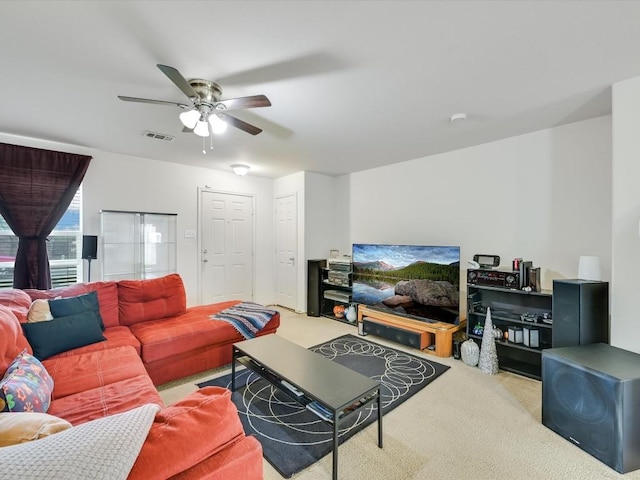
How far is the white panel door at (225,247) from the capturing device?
4.81 meters

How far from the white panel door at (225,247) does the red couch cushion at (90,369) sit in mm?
2604

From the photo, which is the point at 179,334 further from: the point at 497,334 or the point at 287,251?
the point at 497,334

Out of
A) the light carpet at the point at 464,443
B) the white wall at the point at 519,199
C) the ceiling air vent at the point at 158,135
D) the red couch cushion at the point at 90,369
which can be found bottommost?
the light carpet at the point at 464,443

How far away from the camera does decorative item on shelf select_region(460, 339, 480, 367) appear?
303 centimetres

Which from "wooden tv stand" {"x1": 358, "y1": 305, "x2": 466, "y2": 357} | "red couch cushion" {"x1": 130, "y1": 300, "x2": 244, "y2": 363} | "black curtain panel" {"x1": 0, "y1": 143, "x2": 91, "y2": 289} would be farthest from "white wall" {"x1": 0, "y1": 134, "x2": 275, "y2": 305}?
"wooden tv stand" {"x1": 358, "y1": 305, "x2": 466, "y2": 357}

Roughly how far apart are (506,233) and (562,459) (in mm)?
2244

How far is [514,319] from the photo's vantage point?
295 cm

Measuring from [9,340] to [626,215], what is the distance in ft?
14.0

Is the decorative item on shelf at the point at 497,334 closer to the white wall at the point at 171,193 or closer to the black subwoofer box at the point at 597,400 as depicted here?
the black subwoofer box at the point at 597,400

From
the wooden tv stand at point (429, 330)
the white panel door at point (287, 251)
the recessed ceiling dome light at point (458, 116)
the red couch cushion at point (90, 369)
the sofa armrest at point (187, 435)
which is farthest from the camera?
the white panel door at point (287, 251)

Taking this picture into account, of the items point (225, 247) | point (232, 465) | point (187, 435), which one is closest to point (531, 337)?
point (232, 465)

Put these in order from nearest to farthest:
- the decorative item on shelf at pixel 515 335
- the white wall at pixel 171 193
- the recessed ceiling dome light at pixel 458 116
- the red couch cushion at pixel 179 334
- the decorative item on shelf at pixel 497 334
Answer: the red couch cushion at pixel 179 334, the recessed ceiling dome light at pixel 458 116, the decorative item on shelf at pixel 515 335, the decorative item on shelf at pixel 497 334, the white wall at pixel 171 193

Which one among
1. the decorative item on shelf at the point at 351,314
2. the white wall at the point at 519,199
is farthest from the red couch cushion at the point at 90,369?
the white wall at the point at 519,199

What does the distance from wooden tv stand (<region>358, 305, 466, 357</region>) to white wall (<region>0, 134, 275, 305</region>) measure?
8.66ft
